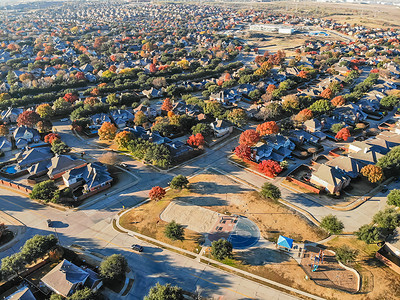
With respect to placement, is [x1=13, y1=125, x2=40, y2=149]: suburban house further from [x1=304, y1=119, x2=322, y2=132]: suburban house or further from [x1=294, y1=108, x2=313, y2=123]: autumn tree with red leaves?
[x1=304, y1=119, x2=322, y2=132]: suburban house

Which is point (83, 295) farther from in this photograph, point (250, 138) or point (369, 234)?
point (250, 138)

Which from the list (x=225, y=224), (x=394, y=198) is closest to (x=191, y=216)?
(x=225, y=224)

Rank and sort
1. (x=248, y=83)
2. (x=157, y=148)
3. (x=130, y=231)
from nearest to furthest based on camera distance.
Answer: (x=130, y=231)
(x=157, y=148)
(x=248, y=83)

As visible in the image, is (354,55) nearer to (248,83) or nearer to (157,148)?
(248,83)

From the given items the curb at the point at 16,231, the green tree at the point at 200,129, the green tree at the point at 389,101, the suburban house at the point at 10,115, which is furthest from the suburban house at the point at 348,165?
the suburban house at the point at 10,115

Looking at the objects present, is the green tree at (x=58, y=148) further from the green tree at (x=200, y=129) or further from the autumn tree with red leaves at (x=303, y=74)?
the autumn tree with red leaves at (x=303, y=74)

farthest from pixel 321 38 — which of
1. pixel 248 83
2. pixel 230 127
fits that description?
pixel 230 127
